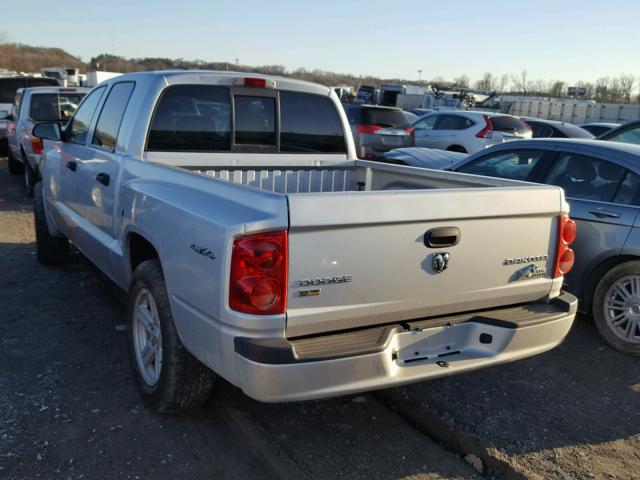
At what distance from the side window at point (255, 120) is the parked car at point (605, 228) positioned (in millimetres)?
2578

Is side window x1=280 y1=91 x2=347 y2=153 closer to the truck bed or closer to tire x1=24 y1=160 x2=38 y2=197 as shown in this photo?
the truck bed

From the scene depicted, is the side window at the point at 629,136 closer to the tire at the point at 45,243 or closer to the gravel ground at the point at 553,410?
the gravel ground at the point at 553,410

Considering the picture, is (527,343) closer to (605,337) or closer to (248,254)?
(248,254)

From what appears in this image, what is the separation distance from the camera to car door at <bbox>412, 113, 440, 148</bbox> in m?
15.8

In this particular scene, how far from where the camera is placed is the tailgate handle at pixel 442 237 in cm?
289

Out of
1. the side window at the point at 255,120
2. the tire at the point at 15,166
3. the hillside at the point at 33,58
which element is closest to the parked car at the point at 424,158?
the side window at the point at 255,120

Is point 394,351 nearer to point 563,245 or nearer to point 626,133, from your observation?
point 563,245

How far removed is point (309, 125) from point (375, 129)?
1042 cm

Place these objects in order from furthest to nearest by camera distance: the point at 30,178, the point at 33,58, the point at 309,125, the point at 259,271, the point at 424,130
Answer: the point at 33,58 → the point at 424,130 → the point at 30,178 → the point at 309,125 → the point at 259,271

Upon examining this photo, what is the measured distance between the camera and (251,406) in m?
3.68

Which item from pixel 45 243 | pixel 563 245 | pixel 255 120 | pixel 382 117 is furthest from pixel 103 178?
pixel 382 117

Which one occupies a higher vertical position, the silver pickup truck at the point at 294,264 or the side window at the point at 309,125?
the side window at the point at 309,125

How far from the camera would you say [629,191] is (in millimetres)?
4840

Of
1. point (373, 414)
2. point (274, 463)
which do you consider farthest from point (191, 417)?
point (373, 414)
